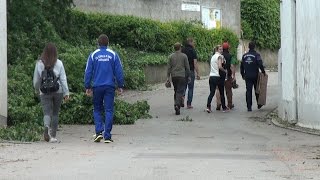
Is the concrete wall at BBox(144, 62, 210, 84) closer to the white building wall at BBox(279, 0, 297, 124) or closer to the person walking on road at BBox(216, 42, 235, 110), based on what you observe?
the person walking on road at BBox(216, 42, 235, 110)

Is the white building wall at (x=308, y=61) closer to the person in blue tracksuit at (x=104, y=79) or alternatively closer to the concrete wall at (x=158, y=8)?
the person in blue tracksuit at (x=104, y=79)

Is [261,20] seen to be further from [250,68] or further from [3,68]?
[3,68]

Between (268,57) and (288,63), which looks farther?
(268,57)

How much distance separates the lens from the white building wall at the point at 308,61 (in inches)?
533

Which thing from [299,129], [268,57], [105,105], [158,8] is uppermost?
[158,8]

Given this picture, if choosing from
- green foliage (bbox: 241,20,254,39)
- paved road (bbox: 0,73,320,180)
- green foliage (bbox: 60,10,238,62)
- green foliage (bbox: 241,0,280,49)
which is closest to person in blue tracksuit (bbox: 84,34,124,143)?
paved road (bbox: 0,73,320,180)

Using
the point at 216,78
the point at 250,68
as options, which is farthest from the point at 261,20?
the point at 216,78

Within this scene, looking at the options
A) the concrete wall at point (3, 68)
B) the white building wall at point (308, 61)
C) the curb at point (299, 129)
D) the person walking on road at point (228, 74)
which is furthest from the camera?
the person walking on road at point (228, 74)

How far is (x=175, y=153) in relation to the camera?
10.7 metres

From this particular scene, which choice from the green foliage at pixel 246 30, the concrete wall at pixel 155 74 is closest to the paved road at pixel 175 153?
the concrete wall at pixel 155 74

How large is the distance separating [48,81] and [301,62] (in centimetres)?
536

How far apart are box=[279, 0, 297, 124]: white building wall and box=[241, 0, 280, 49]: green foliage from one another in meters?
27.0

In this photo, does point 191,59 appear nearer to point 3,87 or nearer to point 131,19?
point 3,87

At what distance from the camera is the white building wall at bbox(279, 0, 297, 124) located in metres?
14.7
